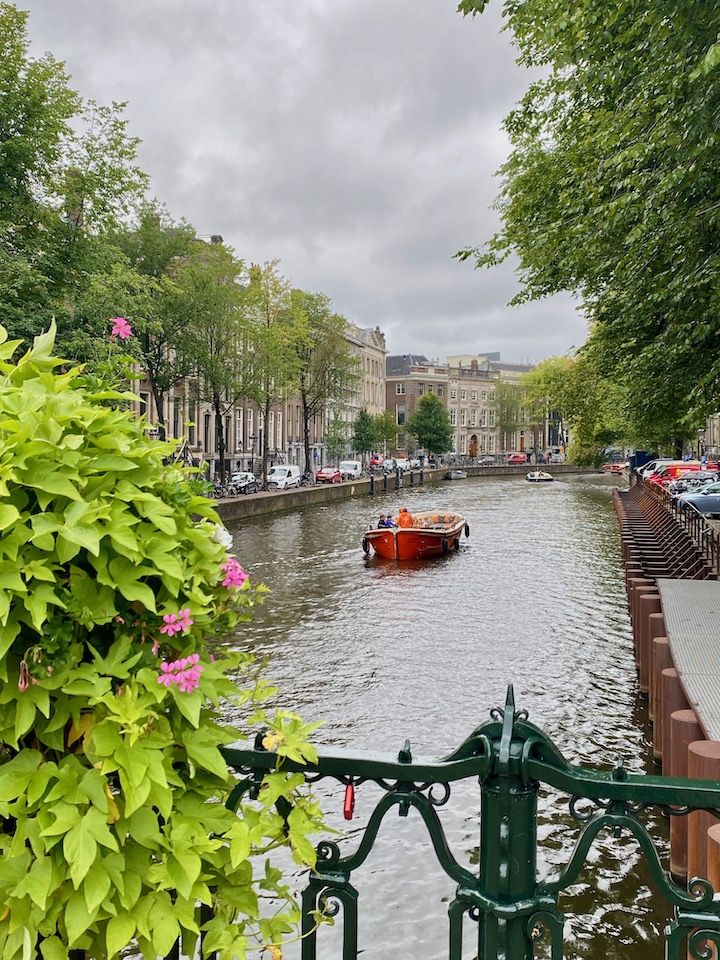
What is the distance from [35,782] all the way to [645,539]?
23127 mm

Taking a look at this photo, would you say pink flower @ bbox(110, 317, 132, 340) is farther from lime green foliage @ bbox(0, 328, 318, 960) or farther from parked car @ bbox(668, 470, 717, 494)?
parked car @ bbox(668, 470, 717, 494)

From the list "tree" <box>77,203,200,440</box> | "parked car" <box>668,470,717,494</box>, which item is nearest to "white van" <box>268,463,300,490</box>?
"tree" <box>77,203,200,440</box>

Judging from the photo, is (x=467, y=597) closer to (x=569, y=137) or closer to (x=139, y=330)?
(x=569, y=137)

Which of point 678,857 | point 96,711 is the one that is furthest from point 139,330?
point 96,711

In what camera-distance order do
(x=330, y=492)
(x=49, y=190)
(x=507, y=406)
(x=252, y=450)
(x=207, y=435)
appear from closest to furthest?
1. (x=49, y=190)
2. (x=330, y=492)
3. (x=207, y=435)
4. (x=252, y=450)
5. (x=507, y=406)

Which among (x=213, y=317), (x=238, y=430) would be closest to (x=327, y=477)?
(x=238, y=430)

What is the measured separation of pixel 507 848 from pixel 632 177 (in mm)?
10972

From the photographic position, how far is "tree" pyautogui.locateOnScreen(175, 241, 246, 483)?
43.0 metres

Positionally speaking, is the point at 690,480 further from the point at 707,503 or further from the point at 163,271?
the point at 163,271

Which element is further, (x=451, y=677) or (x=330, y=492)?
(x=330, y=492)

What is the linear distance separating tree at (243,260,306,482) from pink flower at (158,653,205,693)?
4742 cm

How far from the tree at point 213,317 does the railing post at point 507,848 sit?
136ft

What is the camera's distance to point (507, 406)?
136 metres

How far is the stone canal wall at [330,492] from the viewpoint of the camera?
41.3 m
